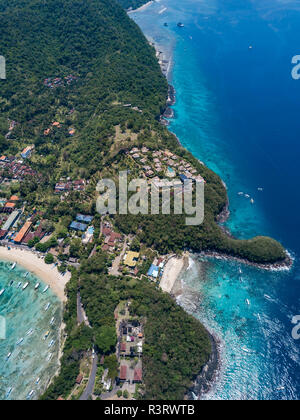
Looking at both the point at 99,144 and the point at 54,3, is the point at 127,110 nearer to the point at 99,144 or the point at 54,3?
the point at 99,144

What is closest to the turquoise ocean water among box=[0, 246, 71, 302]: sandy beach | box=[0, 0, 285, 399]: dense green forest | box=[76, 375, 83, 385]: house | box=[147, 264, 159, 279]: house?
box=[0, 246, 71, 302]: sandy beach

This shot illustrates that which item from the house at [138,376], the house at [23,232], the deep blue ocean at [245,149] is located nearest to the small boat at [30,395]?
the house at [138,376]

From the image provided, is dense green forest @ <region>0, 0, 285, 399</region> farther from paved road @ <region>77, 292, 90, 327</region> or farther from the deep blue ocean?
the deep blue ocean

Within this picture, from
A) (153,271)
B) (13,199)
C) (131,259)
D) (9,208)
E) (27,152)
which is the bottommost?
(153,271)

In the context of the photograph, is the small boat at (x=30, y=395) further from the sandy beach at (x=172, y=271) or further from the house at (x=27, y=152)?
the house at (x=27, y=152)

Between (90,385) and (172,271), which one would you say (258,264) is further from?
(90,385)

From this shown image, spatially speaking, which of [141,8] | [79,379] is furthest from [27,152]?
[141,8]
